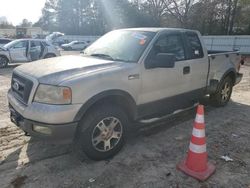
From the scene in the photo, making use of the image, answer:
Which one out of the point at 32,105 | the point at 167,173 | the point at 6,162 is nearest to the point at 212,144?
the point at 167,173

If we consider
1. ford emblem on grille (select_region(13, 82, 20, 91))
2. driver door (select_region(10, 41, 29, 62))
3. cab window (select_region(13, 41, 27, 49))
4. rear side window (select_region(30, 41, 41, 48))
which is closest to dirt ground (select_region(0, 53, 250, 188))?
ford emblem on grille (select_region(13, 82, 20, 91))

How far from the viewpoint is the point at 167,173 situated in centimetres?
356

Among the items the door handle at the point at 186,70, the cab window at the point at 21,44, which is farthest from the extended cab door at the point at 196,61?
the cab window at the point at 21,44

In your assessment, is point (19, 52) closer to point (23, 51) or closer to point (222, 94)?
point (23, 51)

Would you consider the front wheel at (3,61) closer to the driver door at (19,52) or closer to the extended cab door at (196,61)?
the driver door at (19,52)

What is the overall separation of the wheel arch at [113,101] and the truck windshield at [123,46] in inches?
24.5

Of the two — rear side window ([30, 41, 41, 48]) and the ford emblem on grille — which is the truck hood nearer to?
the ford emblem on grille

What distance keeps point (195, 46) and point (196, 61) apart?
0.33 m

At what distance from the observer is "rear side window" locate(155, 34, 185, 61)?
444cm

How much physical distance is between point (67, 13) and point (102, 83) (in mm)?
56854

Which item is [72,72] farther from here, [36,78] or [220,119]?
[220,119]

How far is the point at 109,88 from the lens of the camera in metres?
3.62

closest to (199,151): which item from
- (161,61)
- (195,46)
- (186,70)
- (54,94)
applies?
(161,61)

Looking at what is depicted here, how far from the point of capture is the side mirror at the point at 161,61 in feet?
13.1
